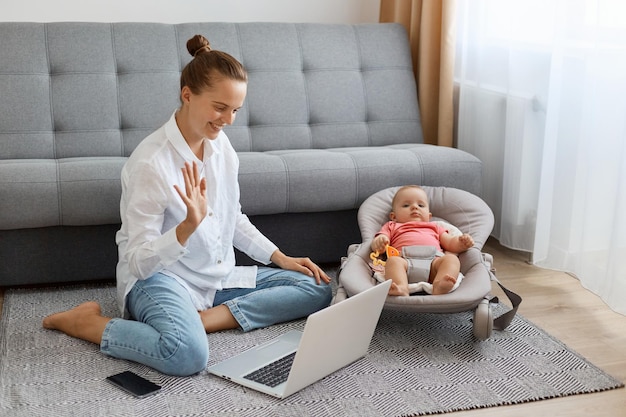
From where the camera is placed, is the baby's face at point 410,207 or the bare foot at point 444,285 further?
the baby's face at point 410,207

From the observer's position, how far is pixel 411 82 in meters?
3.76

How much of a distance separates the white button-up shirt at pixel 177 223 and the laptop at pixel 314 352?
0.29 metres

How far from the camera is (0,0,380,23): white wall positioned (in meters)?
3.77

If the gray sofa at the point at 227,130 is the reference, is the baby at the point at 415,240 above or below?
below

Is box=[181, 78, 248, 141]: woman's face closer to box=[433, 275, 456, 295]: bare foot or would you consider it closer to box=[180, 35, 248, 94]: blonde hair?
box=[180, 35, 248, 94]: blonde hair

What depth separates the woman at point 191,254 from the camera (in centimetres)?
231

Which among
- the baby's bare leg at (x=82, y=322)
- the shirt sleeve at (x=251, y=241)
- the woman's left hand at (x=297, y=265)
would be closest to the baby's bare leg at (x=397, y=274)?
the woman's left hand at (x=297, y=265)

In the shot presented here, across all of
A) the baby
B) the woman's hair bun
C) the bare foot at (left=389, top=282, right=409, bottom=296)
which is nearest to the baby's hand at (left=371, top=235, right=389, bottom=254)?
the baby

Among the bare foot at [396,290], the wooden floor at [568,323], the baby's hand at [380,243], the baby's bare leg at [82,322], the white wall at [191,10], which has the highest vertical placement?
the white wall at [191,10]

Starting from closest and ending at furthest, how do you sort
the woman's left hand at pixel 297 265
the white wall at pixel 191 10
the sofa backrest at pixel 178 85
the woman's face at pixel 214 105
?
the woman's face at pixel 214 105
the woman's left hand at pixel 297 265
the sofa backrest at pixel 178 85
the white wall at pixel 191 10

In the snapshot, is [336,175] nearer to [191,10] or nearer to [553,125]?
[553,125]

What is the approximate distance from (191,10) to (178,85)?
0.69 metres

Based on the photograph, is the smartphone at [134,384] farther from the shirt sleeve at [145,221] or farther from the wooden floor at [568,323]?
the wooden floor at [568,323]

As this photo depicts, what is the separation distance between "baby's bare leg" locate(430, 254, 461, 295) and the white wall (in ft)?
6.10
